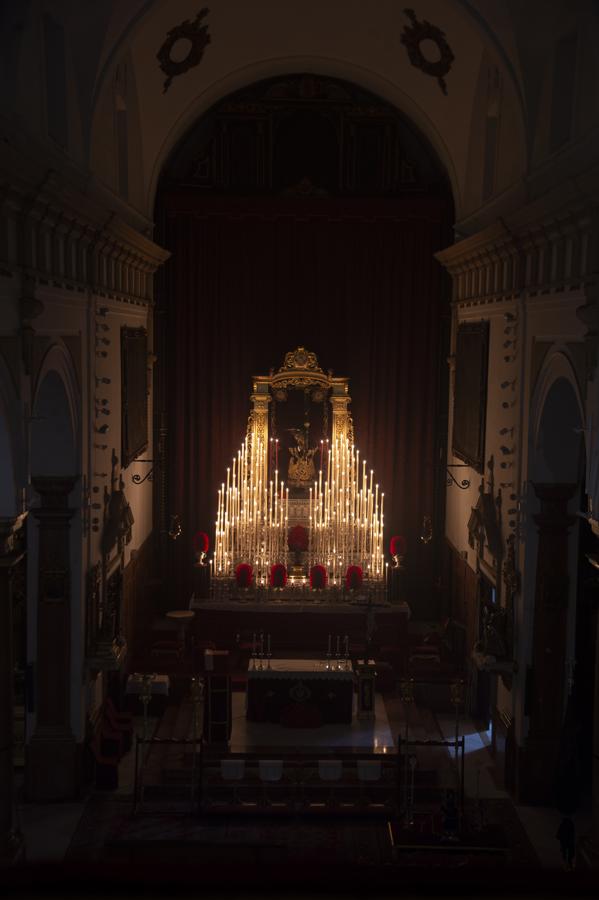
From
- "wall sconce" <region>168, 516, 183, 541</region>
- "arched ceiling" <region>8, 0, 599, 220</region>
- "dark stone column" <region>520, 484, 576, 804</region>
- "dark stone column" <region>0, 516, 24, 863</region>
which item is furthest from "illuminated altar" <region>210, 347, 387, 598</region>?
"dark stone column" <region>0, 516, 24, 863</region>

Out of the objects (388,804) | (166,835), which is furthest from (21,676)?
(388,804)

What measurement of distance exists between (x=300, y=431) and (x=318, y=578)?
2.98 m

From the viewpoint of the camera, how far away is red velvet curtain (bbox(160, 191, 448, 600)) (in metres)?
20.3

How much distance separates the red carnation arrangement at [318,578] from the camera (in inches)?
716

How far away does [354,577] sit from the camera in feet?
59.6

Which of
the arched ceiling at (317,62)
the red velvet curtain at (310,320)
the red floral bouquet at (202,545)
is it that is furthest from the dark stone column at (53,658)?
the red velvet curtain at (310,320)

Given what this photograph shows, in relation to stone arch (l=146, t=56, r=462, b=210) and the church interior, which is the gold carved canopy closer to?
Result: the church interior

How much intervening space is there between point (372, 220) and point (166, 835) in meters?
11.6

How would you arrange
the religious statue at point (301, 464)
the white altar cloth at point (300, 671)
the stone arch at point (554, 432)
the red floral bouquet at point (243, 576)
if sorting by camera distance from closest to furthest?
the stone arch at point (554, 432) < the white altar cloth at point (300, 671) < the red floral bouquet at point (243, 576) < the religious statue at point (301, 464)

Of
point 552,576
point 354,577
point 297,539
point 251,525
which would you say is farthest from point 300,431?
point 552,576

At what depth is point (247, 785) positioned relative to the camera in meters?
13.7

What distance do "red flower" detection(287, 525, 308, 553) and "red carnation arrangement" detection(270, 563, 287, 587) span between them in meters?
0.65

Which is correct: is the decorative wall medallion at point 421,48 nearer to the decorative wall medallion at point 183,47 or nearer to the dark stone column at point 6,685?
the decorative wall medallion at point 183,47

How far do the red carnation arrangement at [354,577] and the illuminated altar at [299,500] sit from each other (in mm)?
16
